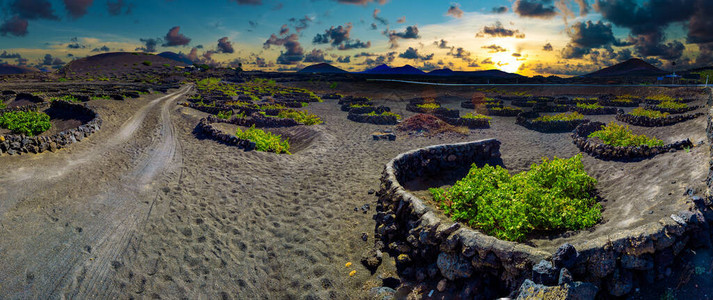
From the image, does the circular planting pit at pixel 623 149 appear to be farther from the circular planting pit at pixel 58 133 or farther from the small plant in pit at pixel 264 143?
the circular planting pit at pixel 58 133

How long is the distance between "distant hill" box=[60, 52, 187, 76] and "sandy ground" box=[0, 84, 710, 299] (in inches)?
4700

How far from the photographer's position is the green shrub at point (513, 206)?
654cm

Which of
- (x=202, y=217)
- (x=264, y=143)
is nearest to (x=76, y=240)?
(x=202, y=217)

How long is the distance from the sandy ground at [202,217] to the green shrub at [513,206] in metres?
0.50

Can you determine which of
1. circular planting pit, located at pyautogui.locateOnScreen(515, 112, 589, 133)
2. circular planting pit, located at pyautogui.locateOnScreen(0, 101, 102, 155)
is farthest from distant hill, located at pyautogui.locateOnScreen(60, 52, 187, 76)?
circular planting pit, located at pyautogui.locateOnScreen(515, 112, 589, 133)

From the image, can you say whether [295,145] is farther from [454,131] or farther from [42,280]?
[42,280]

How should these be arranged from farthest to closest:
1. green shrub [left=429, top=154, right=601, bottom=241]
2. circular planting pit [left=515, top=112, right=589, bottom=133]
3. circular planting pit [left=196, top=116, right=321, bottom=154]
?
circular planting pit [left=515, top=112, right=589, bottom=133] < circular planting pit [left=196, top=116, right=321, bottom=154] < green shrub [left=429, top=154, right=601, bottom=241]

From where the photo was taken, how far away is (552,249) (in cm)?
516

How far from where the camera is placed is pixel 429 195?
31.7ft

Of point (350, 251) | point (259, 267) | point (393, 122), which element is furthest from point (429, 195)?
point (393, 122)

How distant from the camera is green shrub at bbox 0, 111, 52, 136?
54.4 ft

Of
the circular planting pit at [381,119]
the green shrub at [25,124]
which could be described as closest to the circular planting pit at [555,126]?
the circular planting pit at [381,119]

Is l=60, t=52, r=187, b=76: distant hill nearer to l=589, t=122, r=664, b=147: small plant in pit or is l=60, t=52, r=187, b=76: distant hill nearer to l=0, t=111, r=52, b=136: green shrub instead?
l=0, t=111, r=52, b=136: green shrub

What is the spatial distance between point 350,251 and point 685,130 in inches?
748
